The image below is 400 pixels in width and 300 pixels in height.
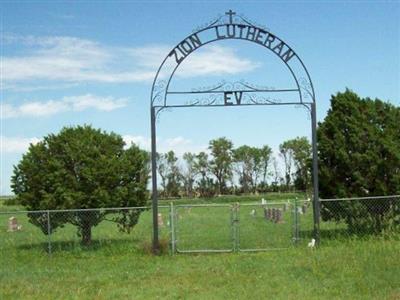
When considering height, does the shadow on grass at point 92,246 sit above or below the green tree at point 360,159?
below

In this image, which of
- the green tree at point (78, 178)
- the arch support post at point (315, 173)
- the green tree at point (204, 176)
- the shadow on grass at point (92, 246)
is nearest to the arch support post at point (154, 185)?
the shadow on grass at point (92, 246)

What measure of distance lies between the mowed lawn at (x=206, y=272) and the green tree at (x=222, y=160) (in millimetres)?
73067

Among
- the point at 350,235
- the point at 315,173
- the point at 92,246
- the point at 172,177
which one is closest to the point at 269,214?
the point at 350,235

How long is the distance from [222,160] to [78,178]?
2962 inches

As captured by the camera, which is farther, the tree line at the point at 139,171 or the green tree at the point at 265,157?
the green tree at the point at 265,157

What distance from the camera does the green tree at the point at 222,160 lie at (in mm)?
90062

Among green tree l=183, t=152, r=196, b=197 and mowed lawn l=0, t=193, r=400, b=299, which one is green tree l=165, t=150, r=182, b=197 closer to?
green tree l=183, t=152, r=196, b=197

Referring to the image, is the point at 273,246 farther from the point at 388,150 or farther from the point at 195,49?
the point at 195,49

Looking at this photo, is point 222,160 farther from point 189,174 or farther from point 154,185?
point 154,185

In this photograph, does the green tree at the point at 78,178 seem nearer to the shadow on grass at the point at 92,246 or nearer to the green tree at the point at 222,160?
the shadow on grass at the point at 92,246

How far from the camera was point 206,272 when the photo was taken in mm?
11930

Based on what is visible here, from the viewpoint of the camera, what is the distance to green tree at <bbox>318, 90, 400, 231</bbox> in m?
16.1

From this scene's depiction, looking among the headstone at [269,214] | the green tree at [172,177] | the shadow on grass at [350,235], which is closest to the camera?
the shadow on grass at [350,235]

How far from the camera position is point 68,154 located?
16312mm
